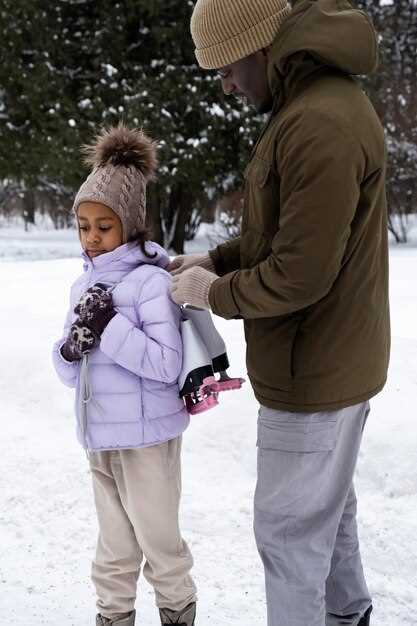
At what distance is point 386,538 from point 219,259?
1.75m

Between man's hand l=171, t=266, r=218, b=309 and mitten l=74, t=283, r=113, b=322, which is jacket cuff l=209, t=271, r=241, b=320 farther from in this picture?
mitten l=74, t=283, r=113, b=322

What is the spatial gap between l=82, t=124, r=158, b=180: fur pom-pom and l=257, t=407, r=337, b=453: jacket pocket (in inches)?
38.7

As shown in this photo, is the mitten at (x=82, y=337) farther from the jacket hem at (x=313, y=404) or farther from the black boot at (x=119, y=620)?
the black boot at (x=119, y=620)

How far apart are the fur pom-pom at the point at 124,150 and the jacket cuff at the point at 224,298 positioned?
2.10ft

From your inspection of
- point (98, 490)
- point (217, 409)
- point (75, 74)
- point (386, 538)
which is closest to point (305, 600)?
point (98, 490)

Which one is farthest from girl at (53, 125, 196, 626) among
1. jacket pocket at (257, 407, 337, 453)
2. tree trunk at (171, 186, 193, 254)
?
tree trunk at (171, 186, 193, 254)

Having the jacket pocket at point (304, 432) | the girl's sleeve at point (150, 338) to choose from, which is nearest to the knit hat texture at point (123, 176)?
the girl's sleeve at point (150, 338)

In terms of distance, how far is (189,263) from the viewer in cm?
230

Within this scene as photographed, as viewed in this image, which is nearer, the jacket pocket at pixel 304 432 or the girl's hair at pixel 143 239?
the jacket pocket at pixel 304 432

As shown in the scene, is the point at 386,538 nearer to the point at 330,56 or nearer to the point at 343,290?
the point at 343,290

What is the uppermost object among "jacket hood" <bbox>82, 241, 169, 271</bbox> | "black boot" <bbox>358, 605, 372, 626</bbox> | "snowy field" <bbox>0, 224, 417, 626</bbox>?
"jacket hood" <bbox>82, 241, 169, 271</bbox>

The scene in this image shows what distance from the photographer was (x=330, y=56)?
164 cm

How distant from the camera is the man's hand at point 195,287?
193 centimetres

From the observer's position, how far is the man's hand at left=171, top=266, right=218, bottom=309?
1.93 metres
